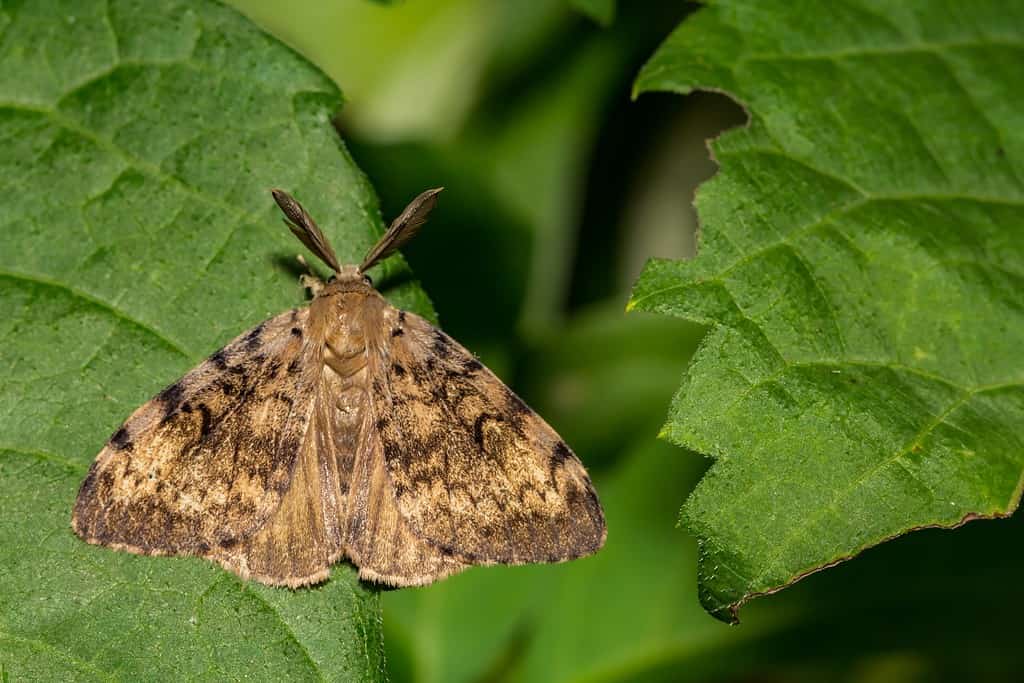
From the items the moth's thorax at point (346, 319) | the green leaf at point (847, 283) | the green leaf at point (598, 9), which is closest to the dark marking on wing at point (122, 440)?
the moth's thorax at point (346, 319)

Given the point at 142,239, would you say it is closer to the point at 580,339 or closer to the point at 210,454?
the point at 210,454

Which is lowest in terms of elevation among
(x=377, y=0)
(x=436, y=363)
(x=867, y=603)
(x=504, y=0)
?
(x=867, y=603)

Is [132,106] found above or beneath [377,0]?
beneath

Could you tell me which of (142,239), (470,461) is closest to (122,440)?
(142,239)

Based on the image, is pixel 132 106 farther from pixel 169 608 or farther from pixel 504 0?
pixel 504 0

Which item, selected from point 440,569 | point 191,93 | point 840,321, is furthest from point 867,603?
point 191,93

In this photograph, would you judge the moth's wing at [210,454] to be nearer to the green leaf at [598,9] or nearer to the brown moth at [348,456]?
the brown moth at [348,456]
